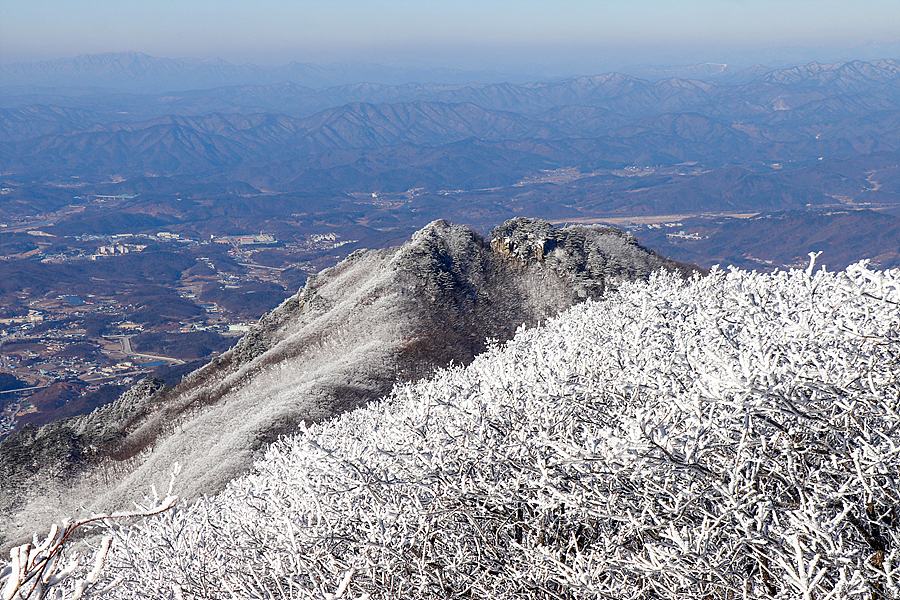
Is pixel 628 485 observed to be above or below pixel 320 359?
above

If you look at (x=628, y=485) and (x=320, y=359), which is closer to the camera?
(x=628, y=485)

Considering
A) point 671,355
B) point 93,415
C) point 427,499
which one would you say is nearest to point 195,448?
point 93,415

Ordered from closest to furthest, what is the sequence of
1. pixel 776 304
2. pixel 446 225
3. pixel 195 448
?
pixel 776 304 → pixel 195 448 → pixel 446 225

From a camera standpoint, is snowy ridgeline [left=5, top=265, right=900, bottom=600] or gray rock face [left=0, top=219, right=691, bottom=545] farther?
gray rock face [left=0, top=219, right=691, bottom=545]

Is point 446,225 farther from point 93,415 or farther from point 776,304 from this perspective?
point 776,304

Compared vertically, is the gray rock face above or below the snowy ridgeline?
below
